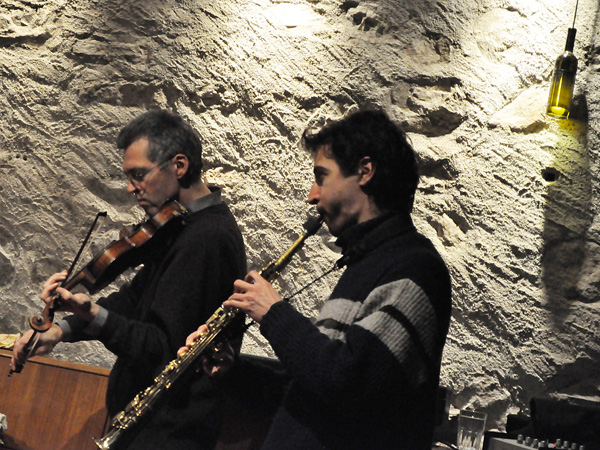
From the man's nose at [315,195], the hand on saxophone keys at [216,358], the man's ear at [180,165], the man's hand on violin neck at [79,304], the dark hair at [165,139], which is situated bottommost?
the hand on saxophone keys at [216,358]

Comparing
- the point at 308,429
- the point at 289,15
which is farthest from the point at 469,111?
the point at 308,429

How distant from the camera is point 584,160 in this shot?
2805 mm

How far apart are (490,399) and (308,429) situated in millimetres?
1525

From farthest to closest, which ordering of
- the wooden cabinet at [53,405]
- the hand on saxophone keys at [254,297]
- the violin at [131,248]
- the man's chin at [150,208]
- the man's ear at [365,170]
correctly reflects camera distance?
the wooden cabinet at [53,405], the man's chin at [150,208], the violin at [131,248], the man's ear at [365,170], the hand on saxophone keys at [254,297]

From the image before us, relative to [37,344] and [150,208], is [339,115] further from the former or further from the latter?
[37,344]

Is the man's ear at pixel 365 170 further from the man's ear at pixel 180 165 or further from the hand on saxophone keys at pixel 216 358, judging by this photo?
the man's ear at pixel 180 165

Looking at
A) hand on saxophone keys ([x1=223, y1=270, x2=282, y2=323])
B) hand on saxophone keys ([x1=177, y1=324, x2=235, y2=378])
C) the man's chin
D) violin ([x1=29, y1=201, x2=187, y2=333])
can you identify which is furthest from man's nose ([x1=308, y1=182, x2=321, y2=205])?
the man's chin

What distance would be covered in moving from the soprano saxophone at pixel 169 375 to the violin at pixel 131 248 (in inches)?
12.5

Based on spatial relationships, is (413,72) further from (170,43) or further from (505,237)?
(170,43)

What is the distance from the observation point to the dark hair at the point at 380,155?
1.60 metres

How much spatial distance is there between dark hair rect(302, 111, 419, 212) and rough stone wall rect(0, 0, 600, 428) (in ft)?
4.33

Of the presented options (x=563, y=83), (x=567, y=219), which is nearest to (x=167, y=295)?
(x=567, y=219)

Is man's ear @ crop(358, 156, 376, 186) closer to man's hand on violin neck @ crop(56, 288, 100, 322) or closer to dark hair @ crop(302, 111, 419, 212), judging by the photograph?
dark hair @ crop(302, 111, 419, 212)

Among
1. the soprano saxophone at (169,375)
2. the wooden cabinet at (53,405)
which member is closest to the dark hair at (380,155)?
the soprano saxophone at (169,375)
